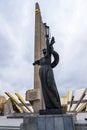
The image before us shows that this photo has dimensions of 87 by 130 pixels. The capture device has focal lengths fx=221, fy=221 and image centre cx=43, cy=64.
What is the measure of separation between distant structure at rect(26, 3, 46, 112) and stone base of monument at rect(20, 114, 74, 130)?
11817 mm

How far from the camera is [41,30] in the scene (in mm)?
20438

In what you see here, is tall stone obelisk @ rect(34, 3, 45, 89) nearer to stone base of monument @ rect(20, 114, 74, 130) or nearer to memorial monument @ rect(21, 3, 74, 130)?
memorial monument @ rect(21, 3, 74, 130)

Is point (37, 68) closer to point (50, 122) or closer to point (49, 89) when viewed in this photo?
point (49, 89)

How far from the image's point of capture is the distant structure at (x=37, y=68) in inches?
675

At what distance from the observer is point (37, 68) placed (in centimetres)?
1880

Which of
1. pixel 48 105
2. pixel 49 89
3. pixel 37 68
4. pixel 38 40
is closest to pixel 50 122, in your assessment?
pixel 48 105

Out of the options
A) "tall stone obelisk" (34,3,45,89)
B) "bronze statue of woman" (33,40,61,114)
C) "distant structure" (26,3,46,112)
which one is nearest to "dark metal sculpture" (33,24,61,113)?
"bronze statue of woman" (33,40,61,114)

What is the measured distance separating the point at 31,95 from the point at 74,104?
274 inches

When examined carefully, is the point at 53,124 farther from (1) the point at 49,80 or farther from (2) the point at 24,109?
(2) the point at 24,109

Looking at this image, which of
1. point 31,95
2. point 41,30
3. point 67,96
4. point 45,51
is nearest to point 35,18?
point 41,30

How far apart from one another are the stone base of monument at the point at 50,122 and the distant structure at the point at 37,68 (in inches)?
465

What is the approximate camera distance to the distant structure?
56.2 ft

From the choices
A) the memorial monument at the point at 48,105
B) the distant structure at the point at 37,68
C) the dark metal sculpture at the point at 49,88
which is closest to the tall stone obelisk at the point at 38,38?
the distant structure at the point at 37,68

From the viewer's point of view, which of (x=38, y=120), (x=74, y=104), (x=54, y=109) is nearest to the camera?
(x=38, y=120)
